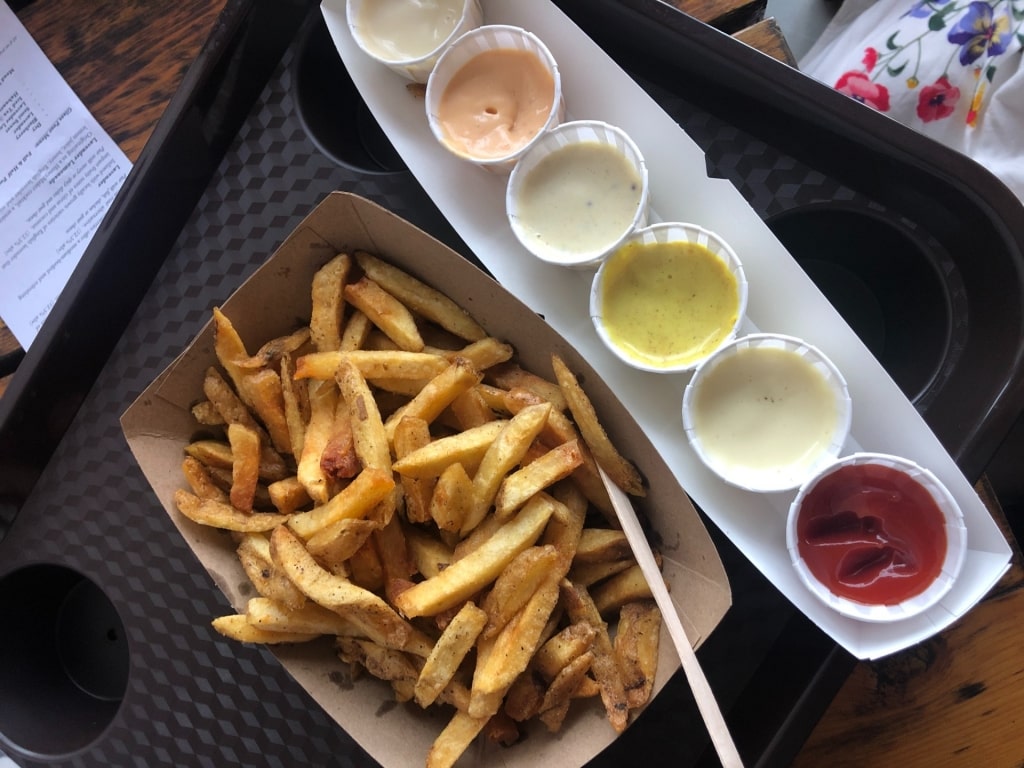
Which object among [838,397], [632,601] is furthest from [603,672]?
[838,397]

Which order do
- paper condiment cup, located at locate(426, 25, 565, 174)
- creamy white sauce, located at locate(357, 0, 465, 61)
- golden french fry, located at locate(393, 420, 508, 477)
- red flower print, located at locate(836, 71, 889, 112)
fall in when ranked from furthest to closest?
red flower print, located at locate(836, 71, 889, 112) < creamy white sauce, located at locate(357, 0, 465, 61) < paper condiment cup, located at locate(426, 25, 565, 174) < golden french fry, located at locate(393, 420, 508, 477)

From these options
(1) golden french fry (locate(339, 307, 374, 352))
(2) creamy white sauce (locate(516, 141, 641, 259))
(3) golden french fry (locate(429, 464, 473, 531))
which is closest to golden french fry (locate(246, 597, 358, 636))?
(3) golden french fry (locate(429, 464, 473, 531))

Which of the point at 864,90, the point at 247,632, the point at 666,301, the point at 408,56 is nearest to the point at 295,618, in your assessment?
the point at 247,632

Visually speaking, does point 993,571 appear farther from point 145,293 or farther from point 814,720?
point 145,293

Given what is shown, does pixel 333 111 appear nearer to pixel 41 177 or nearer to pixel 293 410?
pixel 293 410

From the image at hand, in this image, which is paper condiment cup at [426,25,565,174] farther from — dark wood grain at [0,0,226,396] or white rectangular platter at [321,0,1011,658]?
dark wood grain at [0,0,226,396]

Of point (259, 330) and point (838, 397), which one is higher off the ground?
point (259, 330)
